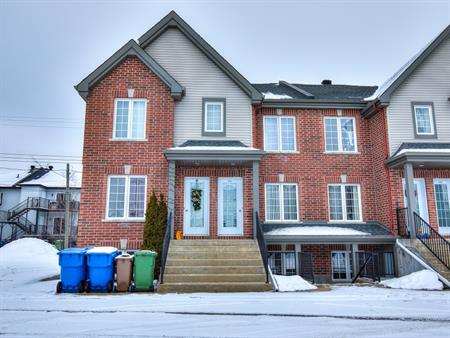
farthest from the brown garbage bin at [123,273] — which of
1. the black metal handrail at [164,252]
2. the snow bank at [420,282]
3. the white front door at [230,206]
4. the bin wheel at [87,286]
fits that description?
the snow bank at [420,282]

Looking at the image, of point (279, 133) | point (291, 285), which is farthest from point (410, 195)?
point (291, 285)

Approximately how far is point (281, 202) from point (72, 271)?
819 cm

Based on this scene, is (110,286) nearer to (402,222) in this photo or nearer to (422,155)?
(402,222)

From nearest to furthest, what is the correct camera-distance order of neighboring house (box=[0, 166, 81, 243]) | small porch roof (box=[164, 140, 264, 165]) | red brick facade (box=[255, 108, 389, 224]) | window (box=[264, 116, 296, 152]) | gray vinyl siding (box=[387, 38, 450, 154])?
1. small porch roof (box=[164, 140, 264, 165])
2. gray vinyl siding (box=[387, 38, 450, 154])
3. red brick facade (box=[255, 108, 389, 224])
4. window (box=[264, 116, 296, 152])
5. neighboring house (box=[0, 166, 81, 243])

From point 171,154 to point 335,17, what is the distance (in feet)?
140

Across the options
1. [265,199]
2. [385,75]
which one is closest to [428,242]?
[265,199]

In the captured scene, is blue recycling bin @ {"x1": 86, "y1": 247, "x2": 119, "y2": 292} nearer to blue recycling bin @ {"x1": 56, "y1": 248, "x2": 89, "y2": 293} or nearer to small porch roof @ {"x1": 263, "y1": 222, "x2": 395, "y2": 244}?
blue recycling bin @ {"x1": 56, "y1": 248, "x2": 89, "y2": 293}

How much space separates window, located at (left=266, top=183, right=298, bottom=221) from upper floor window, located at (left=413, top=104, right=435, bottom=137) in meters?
5.40

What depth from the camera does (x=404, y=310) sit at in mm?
6750

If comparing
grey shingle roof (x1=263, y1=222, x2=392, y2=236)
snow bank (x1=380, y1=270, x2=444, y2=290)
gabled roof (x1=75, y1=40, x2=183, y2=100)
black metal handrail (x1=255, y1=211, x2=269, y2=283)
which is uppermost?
gabled roof (x1=75, y1=40, x2=183, y2=100)

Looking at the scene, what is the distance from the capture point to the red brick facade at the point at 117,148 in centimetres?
1276

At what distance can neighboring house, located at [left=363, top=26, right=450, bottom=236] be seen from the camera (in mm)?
13789

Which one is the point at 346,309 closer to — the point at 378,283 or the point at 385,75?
the point at 378,283

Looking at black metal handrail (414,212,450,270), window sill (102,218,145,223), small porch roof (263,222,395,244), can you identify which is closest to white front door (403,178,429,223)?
black metal handrail (414,212,450,270)
